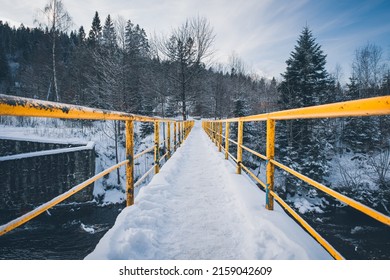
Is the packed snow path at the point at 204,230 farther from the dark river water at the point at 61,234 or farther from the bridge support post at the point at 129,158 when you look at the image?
the dark river water at the point at 61,234

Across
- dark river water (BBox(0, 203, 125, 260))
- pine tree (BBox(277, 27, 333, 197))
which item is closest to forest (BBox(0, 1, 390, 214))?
pine tree (BBox(277, 27, 333, 197))

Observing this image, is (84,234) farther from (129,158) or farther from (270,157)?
(270,157)

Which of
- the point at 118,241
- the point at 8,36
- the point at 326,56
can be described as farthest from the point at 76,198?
the point at 8,36

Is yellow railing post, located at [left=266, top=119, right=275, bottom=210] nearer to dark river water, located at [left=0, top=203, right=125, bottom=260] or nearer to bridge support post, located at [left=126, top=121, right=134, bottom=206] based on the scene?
bridge support post, located at [left=126, top=121, right=134, bottom=206]

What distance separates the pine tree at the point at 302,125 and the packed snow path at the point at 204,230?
1348 centimetres

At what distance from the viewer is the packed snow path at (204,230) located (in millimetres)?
1720

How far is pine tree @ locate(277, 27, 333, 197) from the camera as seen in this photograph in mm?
15429

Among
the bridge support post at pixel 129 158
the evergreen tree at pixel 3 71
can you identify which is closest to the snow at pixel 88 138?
the bridge support post at pixel 129 158

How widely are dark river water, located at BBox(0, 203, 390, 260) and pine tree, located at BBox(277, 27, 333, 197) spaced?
12.3 ft

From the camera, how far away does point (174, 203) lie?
2928 mm

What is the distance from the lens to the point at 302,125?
15.1 metres

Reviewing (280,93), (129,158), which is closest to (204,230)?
(129,158)

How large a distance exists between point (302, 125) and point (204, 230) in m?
15.3
